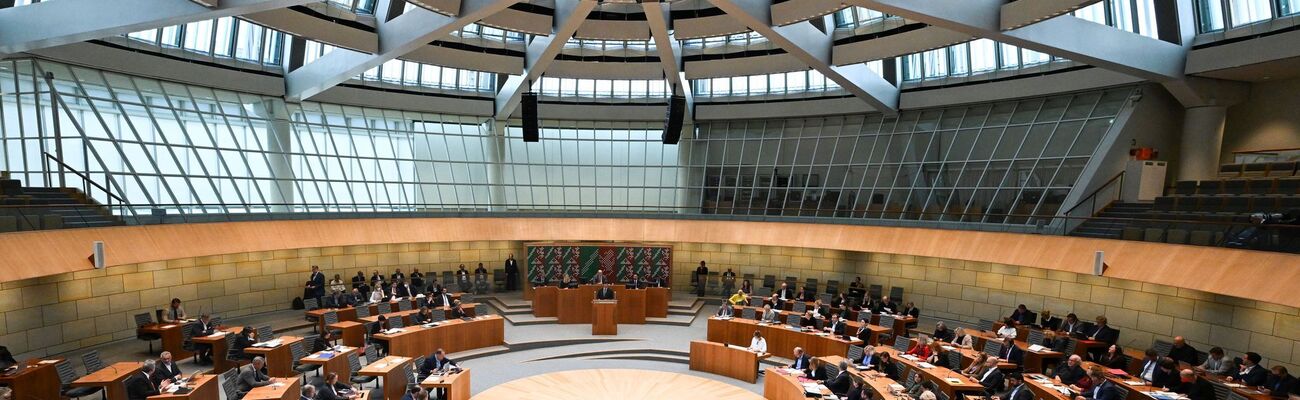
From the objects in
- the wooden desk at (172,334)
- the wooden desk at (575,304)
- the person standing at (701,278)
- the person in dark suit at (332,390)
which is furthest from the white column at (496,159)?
the person in dark suit at (332,390)

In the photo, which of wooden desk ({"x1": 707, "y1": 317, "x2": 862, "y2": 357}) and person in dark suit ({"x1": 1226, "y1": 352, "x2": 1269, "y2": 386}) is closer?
person in dark suit ({"x1": 1226, "y1": 352, "x2": 1269, "y2": 386})

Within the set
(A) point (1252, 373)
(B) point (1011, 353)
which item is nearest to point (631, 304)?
(B) point (1011, 353)

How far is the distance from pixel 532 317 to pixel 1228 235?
1664 cm

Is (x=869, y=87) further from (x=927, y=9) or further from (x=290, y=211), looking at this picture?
(x=290, y=211)

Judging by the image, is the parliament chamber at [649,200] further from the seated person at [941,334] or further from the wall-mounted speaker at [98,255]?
the seated person at [941,334]

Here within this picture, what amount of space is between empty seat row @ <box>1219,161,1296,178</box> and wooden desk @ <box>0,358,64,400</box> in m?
25.3

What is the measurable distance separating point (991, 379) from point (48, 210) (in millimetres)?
17972

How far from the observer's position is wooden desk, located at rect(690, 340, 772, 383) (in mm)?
13453

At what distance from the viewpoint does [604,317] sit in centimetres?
1719

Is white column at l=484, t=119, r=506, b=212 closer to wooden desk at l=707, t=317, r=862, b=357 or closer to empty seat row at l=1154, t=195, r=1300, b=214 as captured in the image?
wooden desk at l=707, t=317, r=862, b=357

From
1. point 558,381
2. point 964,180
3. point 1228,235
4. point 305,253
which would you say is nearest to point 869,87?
point 964,180

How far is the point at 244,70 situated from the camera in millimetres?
18109

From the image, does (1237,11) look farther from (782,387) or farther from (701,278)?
(701,278)

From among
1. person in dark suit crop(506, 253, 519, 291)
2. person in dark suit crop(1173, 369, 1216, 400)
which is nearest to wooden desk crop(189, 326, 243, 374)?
person in dark suit crop(506, 253, 519, 291)
